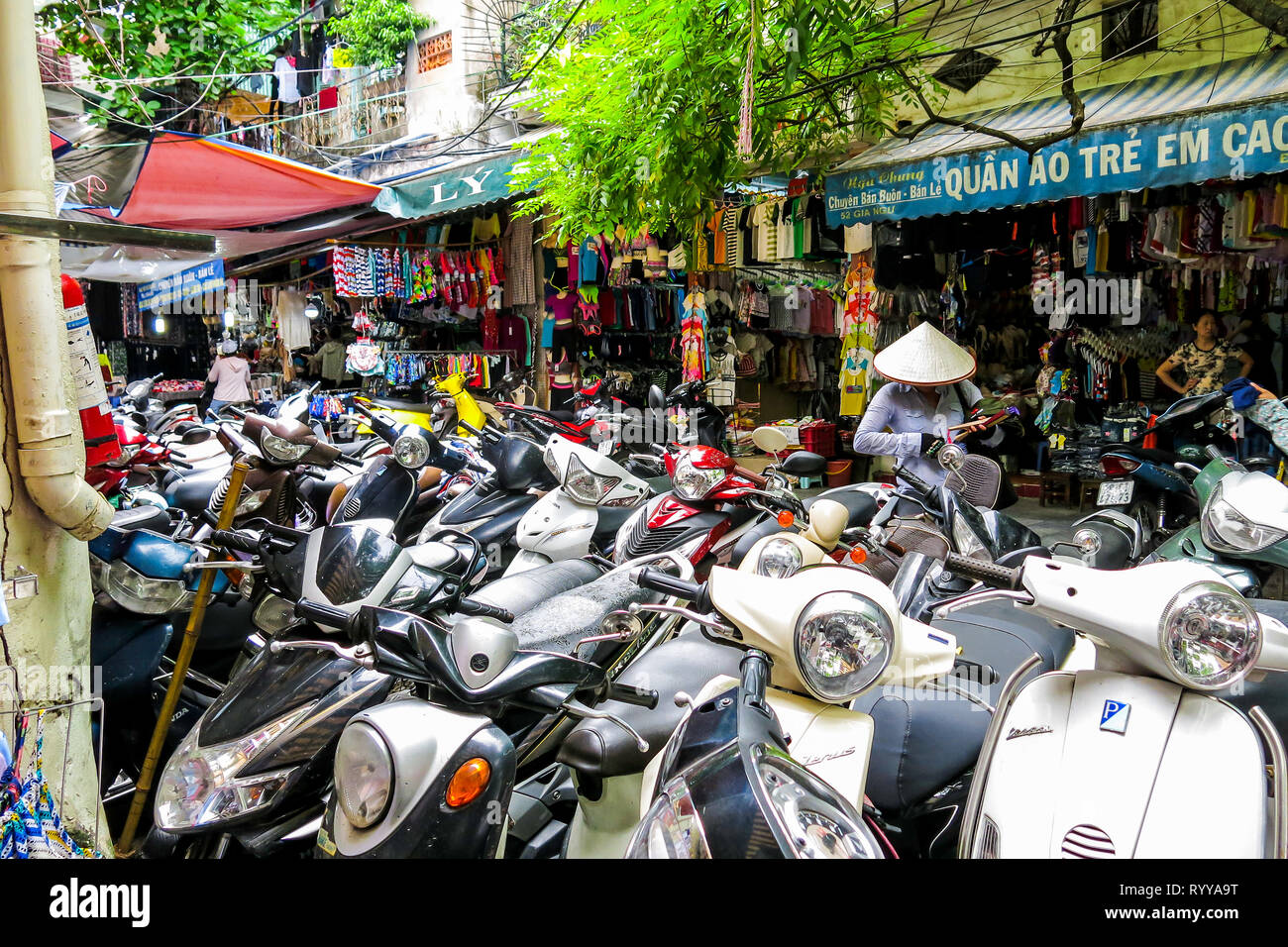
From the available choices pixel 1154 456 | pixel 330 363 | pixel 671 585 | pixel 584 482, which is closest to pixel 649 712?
pixel 671 585

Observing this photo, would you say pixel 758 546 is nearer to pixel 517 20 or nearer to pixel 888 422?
pixel 888 422

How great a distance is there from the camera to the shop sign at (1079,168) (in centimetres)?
507

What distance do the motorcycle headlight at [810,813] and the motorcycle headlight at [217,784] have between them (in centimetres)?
138

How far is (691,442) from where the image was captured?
5801 mm

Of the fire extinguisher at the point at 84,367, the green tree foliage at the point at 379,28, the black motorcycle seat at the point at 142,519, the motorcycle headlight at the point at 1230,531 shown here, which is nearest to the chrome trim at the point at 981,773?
the motorcycle headlight at the point at 1230,531

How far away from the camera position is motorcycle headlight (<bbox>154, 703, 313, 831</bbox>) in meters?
2.28

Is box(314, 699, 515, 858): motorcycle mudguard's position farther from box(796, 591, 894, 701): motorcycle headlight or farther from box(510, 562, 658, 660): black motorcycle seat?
box(510, 562, 658, 660): black motorcycle seat

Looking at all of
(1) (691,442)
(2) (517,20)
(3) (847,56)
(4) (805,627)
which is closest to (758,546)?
(4) (805,627)

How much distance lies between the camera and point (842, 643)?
190 centimetres

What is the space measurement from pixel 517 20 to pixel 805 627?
11786mm

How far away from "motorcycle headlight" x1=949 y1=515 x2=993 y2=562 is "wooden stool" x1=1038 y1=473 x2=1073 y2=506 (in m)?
6.14

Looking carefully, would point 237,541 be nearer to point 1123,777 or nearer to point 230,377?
point 1123,777

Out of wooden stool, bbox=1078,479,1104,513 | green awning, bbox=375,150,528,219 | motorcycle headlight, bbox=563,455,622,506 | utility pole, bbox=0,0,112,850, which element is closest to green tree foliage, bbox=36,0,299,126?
green awning, bbox=375,150,528,219

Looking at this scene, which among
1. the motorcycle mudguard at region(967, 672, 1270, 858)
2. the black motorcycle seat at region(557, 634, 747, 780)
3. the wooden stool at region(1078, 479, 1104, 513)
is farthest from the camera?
the wooden stool at region(1078, 479, 1104, 513)
